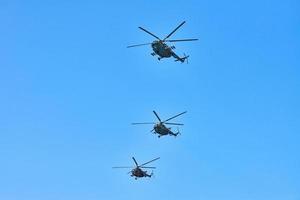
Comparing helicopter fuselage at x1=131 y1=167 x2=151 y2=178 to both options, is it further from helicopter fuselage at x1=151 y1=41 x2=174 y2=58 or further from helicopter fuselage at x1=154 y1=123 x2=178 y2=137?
helicopter fuselage at x1=151 y1=41 x2=174 y2=58

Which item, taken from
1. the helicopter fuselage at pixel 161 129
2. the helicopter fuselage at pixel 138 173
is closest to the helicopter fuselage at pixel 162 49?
the helicopter fuselage at pixel 161 129

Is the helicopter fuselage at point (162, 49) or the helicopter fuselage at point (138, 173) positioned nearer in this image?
the helicopter fuselage at point (162, 49)

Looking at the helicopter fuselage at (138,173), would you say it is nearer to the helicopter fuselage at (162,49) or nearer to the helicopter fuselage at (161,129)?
the helicopter fuselage at (161,129)

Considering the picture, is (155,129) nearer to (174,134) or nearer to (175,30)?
(174,134)

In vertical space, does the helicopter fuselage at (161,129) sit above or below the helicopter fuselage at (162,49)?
below

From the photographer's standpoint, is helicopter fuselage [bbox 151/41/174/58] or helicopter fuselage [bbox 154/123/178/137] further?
helicopter fuselage [bbox 154/123/178/137]

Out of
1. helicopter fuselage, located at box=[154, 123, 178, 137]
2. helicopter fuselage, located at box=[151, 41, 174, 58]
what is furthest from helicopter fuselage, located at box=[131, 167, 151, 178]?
helicopter fuselage, located at box=[151, 41, 174, 58]

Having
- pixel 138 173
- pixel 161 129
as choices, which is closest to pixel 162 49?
pixel 161 129

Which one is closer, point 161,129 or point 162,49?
point 162,49

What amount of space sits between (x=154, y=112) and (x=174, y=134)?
586cm

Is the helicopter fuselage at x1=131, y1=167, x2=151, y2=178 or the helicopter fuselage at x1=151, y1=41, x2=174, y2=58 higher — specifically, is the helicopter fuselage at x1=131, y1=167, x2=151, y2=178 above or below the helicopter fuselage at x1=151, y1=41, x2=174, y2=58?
below

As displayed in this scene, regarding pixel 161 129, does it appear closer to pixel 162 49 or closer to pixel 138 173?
pixel 138 173

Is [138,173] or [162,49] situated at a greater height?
[162,49]

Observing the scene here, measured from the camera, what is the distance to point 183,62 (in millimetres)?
98812
